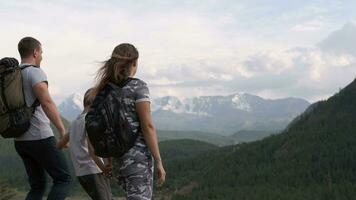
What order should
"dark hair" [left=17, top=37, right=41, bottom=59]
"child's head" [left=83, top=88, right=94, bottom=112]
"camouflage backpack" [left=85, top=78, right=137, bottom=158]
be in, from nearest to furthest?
"camouflage backpack" [left=85, top=78, right=137, bottom=158], "child's head" [left=83, top=88, right=94, bottom=112], "dark hair" [left=17, top=37, right=41, bottom=59]

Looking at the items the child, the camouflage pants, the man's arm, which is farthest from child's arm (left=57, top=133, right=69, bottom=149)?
the camouflage pants

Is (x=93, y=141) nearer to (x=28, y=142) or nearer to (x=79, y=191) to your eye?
(x=28, y=142)

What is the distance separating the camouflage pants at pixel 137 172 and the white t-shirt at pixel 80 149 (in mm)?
1504

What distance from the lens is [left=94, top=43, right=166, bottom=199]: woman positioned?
315 inches

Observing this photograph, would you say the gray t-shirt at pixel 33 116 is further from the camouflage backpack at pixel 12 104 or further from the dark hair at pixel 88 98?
the dark hair at pixel 88 98

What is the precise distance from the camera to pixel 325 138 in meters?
193

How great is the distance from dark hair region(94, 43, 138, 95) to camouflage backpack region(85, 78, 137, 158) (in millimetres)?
160

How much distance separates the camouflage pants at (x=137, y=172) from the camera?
8086 mm

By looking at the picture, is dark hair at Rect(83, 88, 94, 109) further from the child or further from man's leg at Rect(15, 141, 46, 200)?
man's leg at Rect(15, 141, 46, 200)

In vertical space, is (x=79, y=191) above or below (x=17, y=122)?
below

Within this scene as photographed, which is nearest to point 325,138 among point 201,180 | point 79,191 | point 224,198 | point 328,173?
point 328,173

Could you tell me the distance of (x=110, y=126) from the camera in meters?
8.00

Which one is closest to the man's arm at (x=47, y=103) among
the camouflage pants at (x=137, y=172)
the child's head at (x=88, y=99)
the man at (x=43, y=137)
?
the man at (x=43, y=137)

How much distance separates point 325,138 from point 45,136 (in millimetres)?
191151
